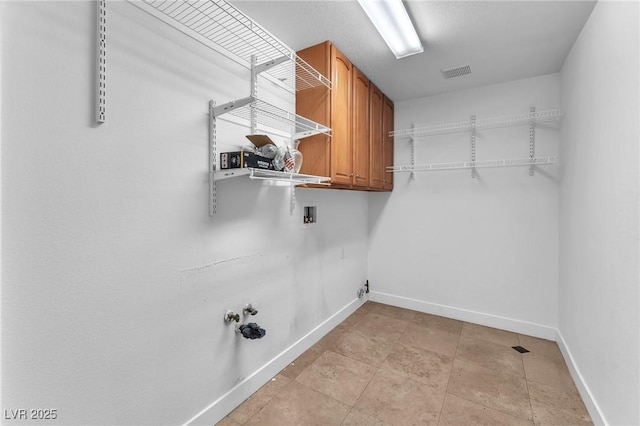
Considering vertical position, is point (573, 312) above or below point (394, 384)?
above

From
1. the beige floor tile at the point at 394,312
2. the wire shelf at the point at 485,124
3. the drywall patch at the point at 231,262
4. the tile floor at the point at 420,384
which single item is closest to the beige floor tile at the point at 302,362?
the tile floor at the point at 420,384

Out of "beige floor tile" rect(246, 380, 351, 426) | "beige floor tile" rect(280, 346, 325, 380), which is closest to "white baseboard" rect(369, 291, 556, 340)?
"beige floor tile" rect(280, 346, 325, 380)

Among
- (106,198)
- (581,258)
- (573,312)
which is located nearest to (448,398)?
(573,312)

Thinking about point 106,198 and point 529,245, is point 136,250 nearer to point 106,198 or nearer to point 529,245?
point 106,198

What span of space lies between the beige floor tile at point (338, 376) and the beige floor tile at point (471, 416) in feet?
1.72

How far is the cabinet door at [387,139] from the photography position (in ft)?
10.2

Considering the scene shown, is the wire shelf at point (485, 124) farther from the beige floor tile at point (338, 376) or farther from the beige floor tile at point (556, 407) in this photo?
the beige floor tile at point (338, 376)

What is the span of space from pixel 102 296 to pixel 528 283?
3.31 m

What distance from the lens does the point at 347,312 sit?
305 cm

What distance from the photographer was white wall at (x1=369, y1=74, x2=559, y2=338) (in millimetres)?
2625

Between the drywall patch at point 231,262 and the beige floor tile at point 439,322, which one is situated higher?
the drywall patch at point 231,262

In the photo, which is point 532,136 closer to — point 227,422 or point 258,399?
point 258,399

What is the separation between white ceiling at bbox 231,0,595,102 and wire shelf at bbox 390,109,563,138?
37cm

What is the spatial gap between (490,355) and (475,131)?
2121 millimetres
